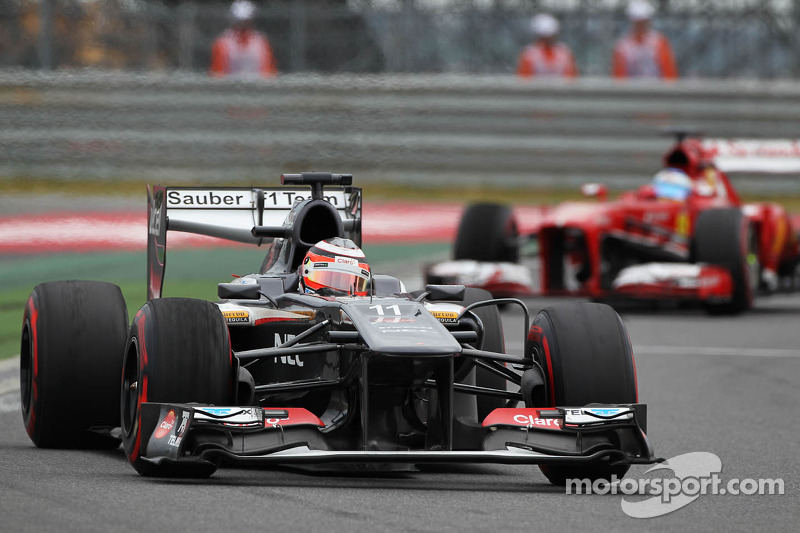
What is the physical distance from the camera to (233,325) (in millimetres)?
7680

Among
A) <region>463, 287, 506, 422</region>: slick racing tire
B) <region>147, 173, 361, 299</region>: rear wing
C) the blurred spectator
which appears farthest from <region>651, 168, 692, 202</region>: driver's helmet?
<region>463, 287, 506, 422</region>: slick racing tire

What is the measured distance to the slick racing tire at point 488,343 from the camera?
26.1 ft

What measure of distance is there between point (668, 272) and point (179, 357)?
9.35m

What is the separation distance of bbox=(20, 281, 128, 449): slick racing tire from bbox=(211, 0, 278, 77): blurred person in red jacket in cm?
1374

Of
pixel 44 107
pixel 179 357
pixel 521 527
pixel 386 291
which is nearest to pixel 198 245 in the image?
pixel 44 107

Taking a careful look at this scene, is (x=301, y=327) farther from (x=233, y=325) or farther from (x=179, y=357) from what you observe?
(x=179, y=357)

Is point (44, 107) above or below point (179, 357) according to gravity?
above

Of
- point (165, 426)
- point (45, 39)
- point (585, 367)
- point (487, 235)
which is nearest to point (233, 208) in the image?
point (165, 426)

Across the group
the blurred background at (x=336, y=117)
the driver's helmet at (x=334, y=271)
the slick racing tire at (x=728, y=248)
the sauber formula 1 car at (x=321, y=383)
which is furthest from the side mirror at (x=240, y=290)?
the blurred background at (x=336, y=117)

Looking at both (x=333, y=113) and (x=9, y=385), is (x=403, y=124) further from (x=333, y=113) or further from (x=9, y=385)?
(x=9, y=385)

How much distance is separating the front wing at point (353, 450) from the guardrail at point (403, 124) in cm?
1349

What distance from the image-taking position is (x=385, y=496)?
635 centimetres

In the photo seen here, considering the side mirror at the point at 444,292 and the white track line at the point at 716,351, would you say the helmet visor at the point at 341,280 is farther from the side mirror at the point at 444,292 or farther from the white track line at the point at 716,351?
the white track line at the point at 716,351

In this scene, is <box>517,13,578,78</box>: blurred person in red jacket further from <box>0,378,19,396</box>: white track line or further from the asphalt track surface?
<box>0,378,19,396</box>: white track line
